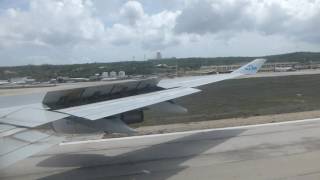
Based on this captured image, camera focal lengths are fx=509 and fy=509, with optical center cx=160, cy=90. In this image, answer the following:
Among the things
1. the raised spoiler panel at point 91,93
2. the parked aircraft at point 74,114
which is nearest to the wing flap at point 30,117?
the parked aircraft at point 74,114

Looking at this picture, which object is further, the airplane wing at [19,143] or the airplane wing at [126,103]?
the airplane wing at [126,103]

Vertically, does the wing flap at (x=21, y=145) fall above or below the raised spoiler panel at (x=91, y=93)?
below

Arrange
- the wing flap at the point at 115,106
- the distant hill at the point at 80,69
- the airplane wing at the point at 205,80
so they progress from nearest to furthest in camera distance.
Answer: the wing flap at the point at 115,106
the airplane wing at the point at 205,80
the distant hill at the point at 80,69

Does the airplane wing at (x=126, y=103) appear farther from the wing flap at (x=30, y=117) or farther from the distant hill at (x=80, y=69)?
the distant hill at (x=80, y=69)

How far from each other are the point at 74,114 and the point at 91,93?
3315mm

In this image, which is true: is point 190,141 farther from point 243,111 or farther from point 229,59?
point 229,59

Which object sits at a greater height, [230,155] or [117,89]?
[117,89]

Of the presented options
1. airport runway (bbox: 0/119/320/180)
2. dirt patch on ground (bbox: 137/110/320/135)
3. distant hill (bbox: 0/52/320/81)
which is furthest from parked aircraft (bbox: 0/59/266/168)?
distant hill (bbox: 0/52/320/81)

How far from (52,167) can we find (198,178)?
3.75 m

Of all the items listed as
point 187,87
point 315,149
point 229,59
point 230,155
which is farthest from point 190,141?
point 229,59

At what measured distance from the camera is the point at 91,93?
13469mm

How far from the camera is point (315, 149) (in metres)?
13.5

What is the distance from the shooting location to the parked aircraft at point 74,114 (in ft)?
29.7

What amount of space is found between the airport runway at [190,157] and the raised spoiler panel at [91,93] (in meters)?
1.50
